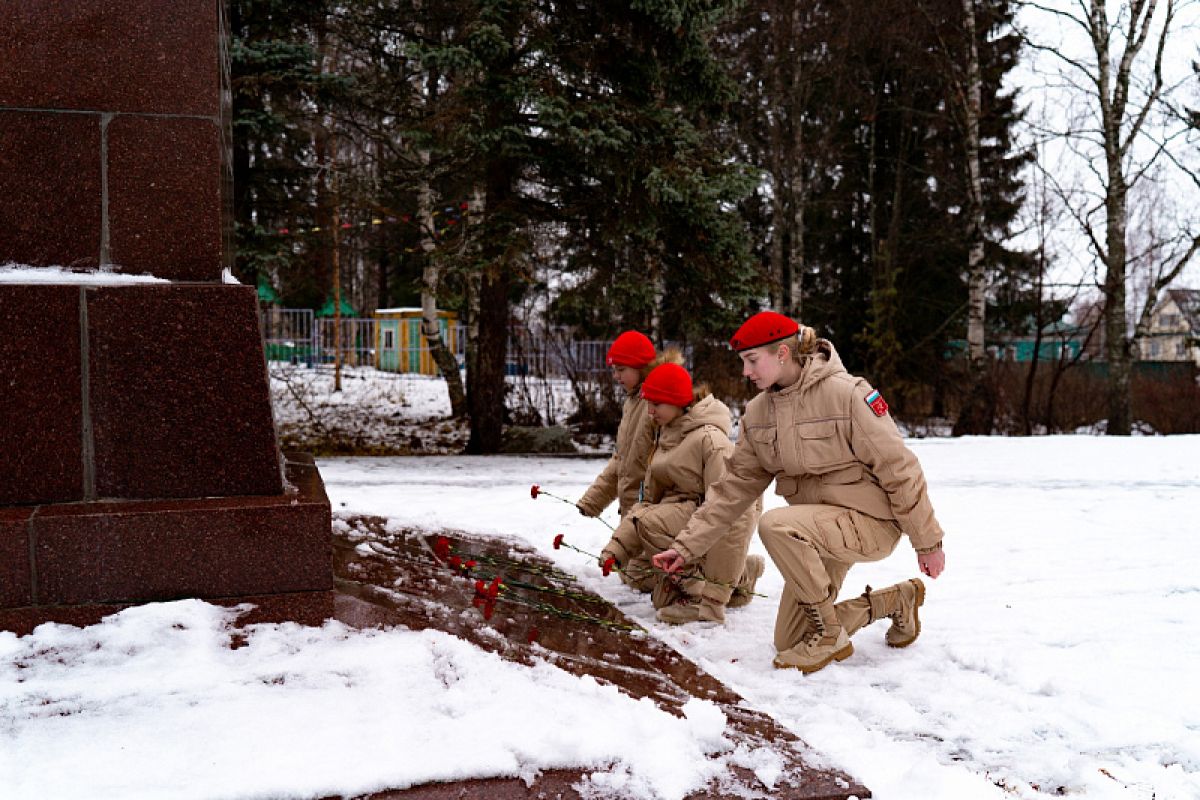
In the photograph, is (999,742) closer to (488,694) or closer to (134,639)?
(488,694)

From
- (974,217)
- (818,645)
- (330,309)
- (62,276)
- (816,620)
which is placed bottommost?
(818,645)

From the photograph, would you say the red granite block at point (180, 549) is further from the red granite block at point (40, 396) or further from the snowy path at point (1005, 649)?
the snowy path at point (1005, 649)

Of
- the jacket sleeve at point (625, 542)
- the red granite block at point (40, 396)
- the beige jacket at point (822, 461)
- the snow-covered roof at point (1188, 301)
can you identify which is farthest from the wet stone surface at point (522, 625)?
the snow-covered roof at point (1188, 301)

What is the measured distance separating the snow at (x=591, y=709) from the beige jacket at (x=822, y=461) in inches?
24.8

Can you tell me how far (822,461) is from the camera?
161 inches

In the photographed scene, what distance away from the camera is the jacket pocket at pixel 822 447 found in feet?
13.3

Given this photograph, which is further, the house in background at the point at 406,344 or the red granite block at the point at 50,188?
the house in background at the point at 406,344

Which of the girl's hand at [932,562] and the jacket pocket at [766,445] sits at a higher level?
the jacket pocket at [766,445]

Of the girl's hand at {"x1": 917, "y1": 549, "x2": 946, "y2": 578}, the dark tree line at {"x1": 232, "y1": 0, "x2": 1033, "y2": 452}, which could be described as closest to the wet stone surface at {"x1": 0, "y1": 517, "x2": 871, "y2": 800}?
the girl's hand at {"x1": 917, "y1": 549, "x2": 946, "y2": 578}

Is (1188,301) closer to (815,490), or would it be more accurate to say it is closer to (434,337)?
(434,337)

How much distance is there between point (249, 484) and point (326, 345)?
76.2 ft

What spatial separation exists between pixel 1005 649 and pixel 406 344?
23067mm

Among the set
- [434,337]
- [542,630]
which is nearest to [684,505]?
[542,630]

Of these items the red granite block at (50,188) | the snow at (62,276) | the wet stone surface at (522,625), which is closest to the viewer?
the wet stone surface at (522,625)
